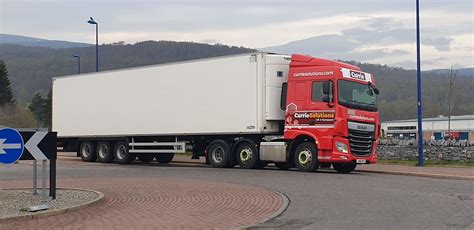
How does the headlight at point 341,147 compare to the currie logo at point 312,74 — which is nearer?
the headlight at point 341,147

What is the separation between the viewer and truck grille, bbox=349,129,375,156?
62.1 feet

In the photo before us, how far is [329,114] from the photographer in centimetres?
1866

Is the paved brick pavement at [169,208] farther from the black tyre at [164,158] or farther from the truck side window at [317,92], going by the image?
the black tyre at [164,158]

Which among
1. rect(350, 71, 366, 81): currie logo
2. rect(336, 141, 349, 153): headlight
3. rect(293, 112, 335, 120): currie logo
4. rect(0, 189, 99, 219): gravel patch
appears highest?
rect(350, 71, 366, 81): currie logo

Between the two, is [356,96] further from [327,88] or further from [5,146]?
[5,146]

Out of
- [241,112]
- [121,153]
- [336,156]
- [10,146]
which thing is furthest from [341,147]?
[10,146]

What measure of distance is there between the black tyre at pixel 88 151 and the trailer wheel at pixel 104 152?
409 mm

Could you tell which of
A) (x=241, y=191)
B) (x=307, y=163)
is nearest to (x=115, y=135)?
(x=307, y=163)

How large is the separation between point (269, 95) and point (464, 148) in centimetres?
1024

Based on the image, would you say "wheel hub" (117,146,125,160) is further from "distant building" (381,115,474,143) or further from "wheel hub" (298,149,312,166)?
"distant building" (381,115,474,143)

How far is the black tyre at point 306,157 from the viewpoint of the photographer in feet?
62.7

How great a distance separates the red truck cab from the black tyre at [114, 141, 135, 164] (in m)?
8.10

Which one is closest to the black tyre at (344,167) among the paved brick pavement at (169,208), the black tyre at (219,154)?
the black tyre at (219,154)

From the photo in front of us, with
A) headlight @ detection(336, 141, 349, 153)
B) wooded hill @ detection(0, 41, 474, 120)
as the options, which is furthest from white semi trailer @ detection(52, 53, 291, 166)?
wooded hill @ detection(0, 41, 474, 120)
